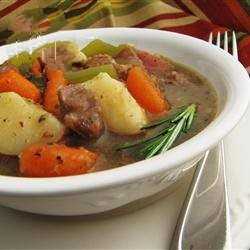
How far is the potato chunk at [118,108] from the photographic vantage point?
53.1 inches

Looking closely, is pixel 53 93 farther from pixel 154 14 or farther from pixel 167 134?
pixel 154 14

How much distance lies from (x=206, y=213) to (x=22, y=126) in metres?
0.48

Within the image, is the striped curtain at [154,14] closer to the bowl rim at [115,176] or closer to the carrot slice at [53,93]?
the carrot slice at [53,93]

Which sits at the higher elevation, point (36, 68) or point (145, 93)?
point (36, 68)

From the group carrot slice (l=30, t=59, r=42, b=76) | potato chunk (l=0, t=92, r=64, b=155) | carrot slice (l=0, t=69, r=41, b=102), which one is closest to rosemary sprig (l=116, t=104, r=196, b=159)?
potato chunk (l=0, t=92, r=64, b=155)

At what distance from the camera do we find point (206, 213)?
126 centimetres

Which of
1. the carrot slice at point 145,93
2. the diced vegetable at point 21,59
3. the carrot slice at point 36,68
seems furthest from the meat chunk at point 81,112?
the diced vegetable at point 21,59

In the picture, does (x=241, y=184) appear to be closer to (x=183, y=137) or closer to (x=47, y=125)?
(x=183, y=137)

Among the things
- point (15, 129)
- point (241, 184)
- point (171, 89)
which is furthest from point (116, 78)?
point (241, 184)

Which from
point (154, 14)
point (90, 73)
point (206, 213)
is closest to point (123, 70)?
point (90, 73)

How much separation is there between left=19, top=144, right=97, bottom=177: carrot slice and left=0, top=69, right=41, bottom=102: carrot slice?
0.79 ft

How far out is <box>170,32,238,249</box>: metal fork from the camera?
3.88 ft

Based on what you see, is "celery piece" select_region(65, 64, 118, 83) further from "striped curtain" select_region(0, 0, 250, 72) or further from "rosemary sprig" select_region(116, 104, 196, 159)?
"striped curtain" select_region(0, 0, 250, 72)

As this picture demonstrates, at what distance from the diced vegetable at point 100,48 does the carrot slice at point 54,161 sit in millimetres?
610
